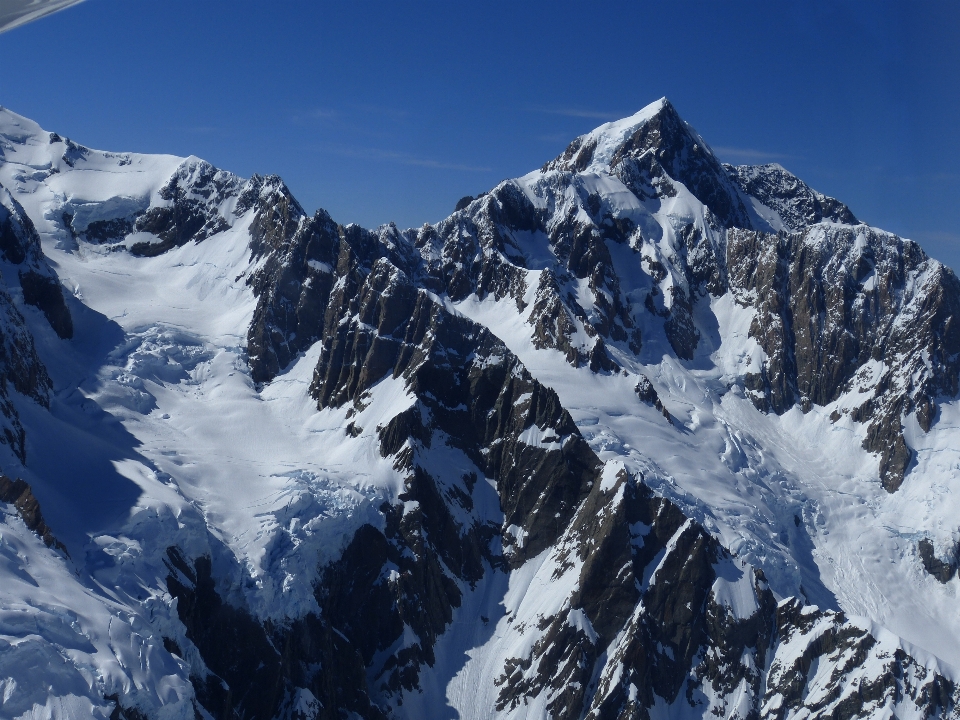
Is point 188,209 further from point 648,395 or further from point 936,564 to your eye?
point 936,564

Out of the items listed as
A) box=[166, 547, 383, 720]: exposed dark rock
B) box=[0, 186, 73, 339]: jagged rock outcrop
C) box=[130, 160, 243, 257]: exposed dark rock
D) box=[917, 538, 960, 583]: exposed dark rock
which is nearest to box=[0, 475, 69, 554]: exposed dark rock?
box=[166, 547, 383, 720]: exposed dark rock

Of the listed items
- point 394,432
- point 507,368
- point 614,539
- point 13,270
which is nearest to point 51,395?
point 13,270

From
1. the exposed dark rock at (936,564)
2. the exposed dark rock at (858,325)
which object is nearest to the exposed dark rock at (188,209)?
the exposed dark rock at (858,325)

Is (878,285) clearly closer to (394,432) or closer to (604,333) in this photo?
(604,333)

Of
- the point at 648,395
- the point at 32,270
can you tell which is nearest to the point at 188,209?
the point at 32,270

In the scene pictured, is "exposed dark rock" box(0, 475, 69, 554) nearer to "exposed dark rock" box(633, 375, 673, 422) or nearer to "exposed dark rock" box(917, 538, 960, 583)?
"exposed dark rock" box(633, 375, 673, 422)

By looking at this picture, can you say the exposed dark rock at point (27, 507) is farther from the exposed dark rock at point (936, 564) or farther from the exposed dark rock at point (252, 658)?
the exposed dark rock at point (936, 564)

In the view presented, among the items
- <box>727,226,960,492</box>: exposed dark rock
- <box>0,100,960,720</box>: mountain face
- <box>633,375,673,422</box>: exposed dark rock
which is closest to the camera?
<box>0,100,960,720</box>: mountain face

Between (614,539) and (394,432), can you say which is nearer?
(614,539)
